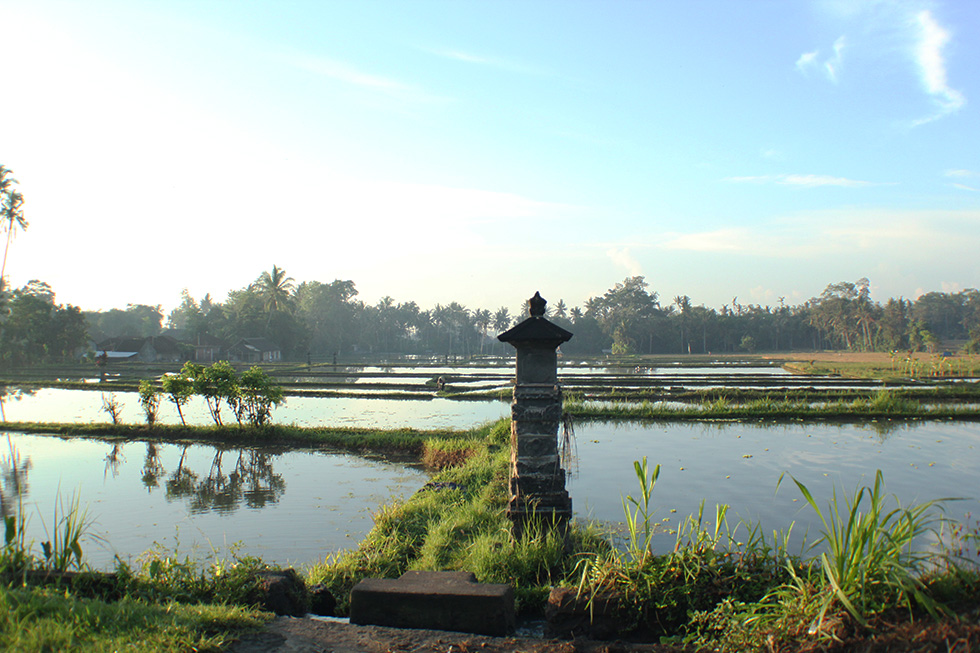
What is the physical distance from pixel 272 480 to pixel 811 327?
306ft

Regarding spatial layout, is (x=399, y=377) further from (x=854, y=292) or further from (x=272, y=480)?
(x=854, y=292)

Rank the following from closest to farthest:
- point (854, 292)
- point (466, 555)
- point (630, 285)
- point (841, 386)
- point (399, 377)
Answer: point (466, 555) < point (841, 386) < point (399, 377) < point (854, 292) < point (630, 285)

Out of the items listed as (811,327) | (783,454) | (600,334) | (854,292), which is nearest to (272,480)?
(783,454)

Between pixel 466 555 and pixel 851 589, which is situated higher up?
pixel 851 589

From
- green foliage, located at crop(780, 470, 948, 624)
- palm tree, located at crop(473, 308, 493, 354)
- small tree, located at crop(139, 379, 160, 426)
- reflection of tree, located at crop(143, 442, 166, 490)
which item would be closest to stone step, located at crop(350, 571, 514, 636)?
green foliage, located at crop(780, 470, 948, 624)

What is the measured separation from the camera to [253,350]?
62594 mm

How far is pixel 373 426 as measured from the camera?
1909cm

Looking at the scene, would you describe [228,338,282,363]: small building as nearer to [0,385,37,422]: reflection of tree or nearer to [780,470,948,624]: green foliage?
[0,385,37,422]: reflection of tree

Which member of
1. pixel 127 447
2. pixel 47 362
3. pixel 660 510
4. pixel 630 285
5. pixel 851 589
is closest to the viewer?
pixel 851 589

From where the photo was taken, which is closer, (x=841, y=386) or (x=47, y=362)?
(x=841, y=386)

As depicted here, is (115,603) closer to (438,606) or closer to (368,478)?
(438,606)

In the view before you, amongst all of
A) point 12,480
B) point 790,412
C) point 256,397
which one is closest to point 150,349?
point 256,397

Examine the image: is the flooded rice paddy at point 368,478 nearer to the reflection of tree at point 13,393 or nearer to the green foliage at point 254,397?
the green foliage at point 254,397

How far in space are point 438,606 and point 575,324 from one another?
8502 cm
